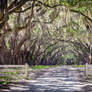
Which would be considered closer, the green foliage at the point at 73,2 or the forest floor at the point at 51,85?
the forest floor at the point at 51,85

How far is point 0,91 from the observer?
27.9 ft

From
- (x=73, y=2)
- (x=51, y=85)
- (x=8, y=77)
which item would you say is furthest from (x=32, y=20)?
(x=51, y=85)

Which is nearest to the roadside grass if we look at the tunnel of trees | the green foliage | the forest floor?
the forest floor

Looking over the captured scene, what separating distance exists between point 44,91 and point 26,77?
5.04 m

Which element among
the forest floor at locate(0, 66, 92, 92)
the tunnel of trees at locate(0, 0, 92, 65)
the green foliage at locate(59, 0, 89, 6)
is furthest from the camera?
the tunnel of trees at locate(0, 0, 92, 65)

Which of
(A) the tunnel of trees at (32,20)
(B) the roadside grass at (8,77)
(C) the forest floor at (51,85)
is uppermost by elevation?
(A) the tunnel of trees at (32,20)

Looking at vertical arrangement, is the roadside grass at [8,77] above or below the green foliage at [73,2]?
below

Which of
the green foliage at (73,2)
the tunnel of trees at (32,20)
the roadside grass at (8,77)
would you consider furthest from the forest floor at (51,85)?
the green foliage at (73,2)

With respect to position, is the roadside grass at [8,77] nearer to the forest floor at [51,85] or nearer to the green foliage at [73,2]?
the forest floor at [51,85]

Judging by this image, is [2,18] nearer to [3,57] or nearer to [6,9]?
[6,9]

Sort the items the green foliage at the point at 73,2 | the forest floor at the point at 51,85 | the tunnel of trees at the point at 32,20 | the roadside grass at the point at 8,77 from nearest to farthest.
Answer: the forest floor at the point at 51,85 < the roadside grass at the point at 8,77 < the green foliage at the point at 73,2 < the tunnel of trees at the point at 32,20

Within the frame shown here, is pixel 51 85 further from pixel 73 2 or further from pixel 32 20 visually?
pixel 32 20

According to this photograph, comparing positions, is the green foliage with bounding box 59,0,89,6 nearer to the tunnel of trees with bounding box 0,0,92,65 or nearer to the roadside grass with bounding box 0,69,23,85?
the tunnel of trees with bounding box 0,0,92,65

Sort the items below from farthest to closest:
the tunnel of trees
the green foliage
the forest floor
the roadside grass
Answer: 1. the tunnel of trees
2. the green foliage
3. the roadside grass
4. the forest floor
